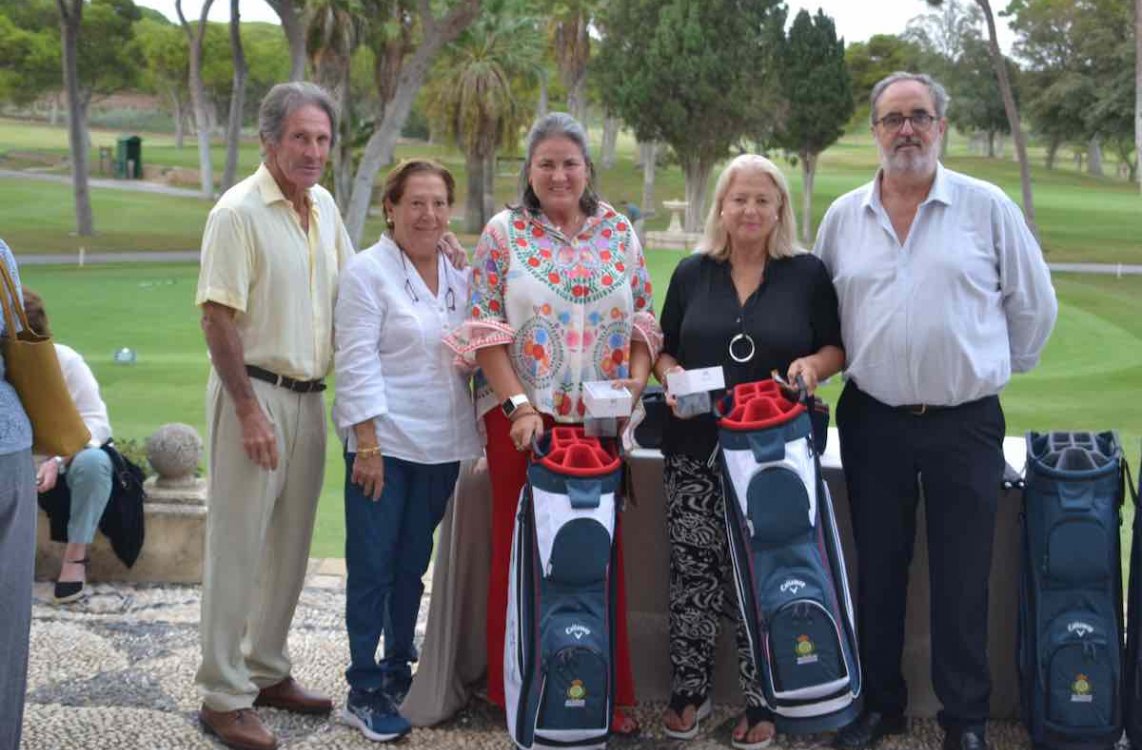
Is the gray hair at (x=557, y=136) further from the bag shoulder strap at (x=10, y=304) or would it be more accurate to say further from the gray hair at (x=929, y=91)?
the bag shoulder strap at (x=10, y=304)

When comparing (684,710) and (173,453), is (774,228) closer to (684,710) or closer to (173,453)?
(684,710)

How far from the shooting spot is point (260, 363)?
4246mm

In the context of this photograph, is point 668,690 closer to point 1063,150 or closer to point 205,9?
point 205,9

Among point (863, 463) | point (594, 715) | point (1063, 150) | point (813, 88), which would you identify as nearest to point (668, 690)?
point (594, 715)

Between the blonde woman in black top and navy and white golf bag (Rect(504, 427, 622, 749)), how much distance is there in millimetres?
338

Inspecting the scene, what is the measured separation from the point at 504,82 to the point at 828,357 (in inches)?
1542

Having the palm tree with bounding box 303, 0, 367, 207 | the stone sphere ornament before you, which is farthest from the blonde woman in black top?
the palm tree with bounding box 303, 0, 367, 207

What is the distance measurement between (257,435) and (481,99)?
1521 inches

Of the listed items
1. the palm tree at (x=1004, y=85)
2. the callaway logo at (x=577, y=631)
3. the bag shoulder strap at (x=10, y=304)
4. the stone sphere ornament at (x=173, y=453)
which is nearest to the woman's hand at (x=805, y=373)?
the callaway logo at (x=577, y=631)

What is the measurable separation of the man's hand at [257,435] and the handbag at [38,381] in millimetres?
605

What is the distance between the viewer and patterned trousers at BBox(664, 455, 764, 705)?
14.1ft

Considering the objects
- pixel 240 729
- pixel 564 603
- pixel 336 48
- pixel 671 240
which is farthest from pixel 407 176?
pixel 336 48

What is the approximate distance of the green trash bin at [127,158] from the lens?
55.5 m

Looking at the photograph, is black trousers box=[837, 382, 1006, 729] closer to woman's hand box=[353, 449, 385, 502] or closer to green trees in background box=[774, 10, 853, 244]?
woman's hand box=[353, 449, 385, 502]
